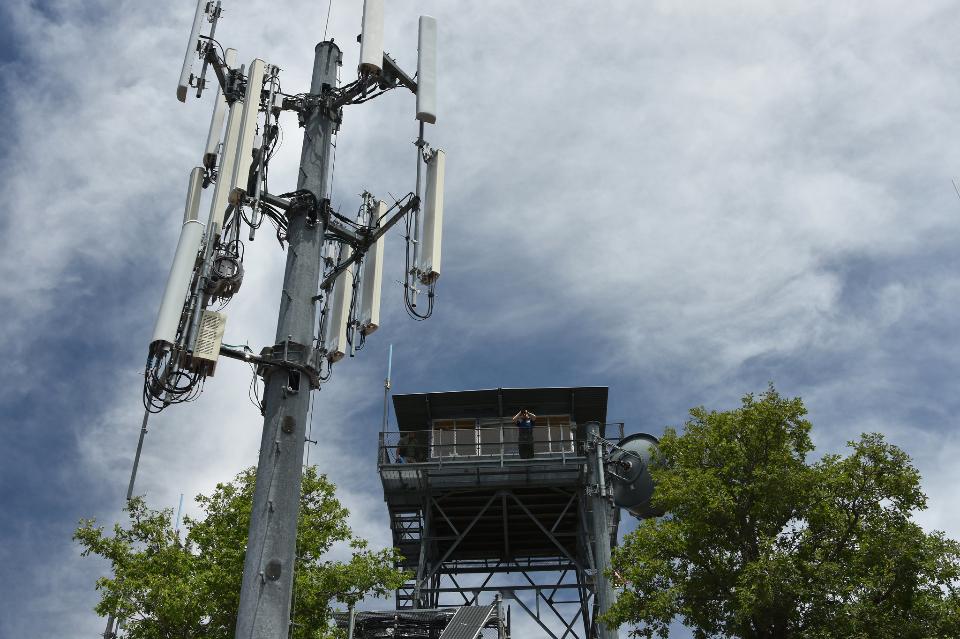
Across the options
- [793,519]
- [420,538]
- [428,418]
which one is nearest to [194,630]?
[420,538]

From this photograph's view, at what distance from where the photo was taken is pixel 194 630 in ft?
85.8

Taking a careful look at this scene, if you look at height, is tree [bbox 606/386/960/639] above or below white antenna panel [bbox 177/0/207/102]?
below

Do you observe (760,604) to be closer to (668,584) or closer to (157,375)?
(668,584)

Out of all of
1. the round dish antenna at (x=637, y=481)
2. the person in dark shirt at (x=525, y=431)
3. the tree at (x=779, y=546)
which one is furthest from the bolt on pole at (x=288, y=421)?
the person in dark shirt at (x=525, y=431)

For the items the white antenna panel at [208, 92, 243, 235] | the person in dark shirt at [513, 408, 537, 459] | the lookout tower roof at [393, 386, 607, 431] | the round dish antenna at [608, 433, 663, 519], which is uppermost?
the lookout tower roof at [393, 386, 607, 431]

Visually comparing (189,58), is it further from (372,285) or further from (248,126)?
(372,285)

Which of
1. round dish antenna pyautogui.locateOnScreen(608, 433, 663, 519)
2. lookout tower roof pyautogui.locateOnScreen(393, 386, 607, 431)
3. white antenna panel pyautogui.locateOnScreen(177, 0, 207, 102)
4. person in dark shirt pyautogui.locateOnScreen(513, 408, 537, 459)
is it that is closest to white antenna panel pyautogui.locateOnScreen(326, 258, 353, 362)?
white antenna panel pyautogui.locateOnScreen(177, 0, 207, 102)

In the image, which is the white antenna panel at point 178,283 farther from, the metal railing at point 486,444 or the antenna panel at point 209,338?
the metal railing at point 486,444

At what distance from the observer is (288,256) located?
1360 centimetres

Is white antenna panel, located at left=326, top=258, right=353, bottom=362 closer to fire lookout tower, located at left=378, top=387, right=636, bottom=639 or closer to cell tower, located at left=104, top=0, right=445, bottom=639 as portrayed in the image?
cell tower, located at left=104, top=0, right=445, bottom=639

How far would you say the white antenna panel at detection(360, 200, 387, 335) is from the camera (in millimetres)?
15289

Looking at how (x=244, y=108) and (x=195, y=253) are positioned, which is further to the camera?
(x=244, y=108)

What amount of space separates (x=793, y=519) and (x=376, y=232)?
12.0 m

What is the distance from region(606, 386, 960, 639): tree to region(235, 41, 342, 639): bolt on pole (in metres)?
10.9
